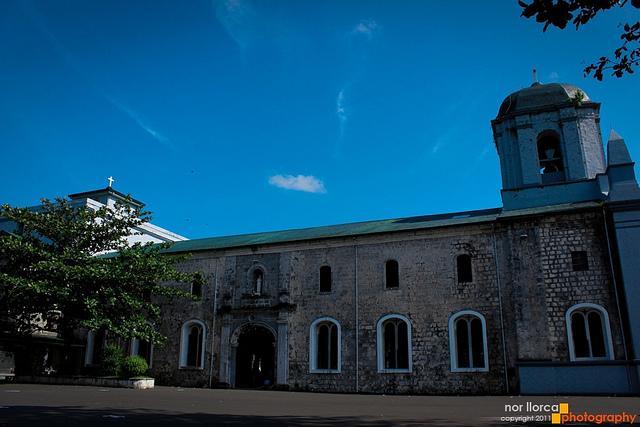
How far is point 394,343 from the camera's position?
21.4 m

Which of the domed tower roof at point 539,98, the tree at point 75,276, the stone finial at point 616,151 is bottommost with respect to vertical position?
the tree at point 75,276

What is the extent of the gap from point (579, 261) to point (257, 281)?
14.1 metres

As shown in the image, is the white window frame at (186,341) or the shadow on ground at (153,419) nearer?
the shadow on ground at (153,419)

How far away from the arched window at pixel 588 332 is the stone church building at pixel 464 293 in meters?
0.05

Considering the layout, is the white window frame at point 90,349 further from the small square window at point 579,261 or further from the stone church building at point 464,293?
the small square window at point 579,261

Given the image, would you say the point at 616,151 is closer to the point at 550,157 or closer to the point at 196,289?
the point at 550,157

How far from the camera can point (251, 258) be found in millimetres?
25125

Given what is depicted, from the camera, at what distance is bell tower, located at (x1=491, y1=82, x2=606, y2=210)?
68.6 ft

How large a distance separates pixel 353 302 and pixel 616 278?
10159 millimetres

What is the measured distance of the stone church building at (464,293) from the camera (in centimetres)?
1831

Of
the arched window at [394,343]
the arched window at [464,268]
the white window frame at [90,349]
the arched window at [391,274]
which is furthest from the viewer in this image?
the white window frame at [90,349]

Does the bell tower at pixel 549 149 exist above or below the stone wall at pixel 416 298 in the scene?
above

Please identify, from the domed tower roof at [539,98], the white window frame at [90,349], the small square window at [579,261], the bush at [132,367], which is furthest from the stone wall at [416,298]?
the domed tower roof at [539,98]

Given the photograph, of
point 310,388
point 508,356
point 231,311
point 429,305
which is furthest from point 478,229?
point 231,311
